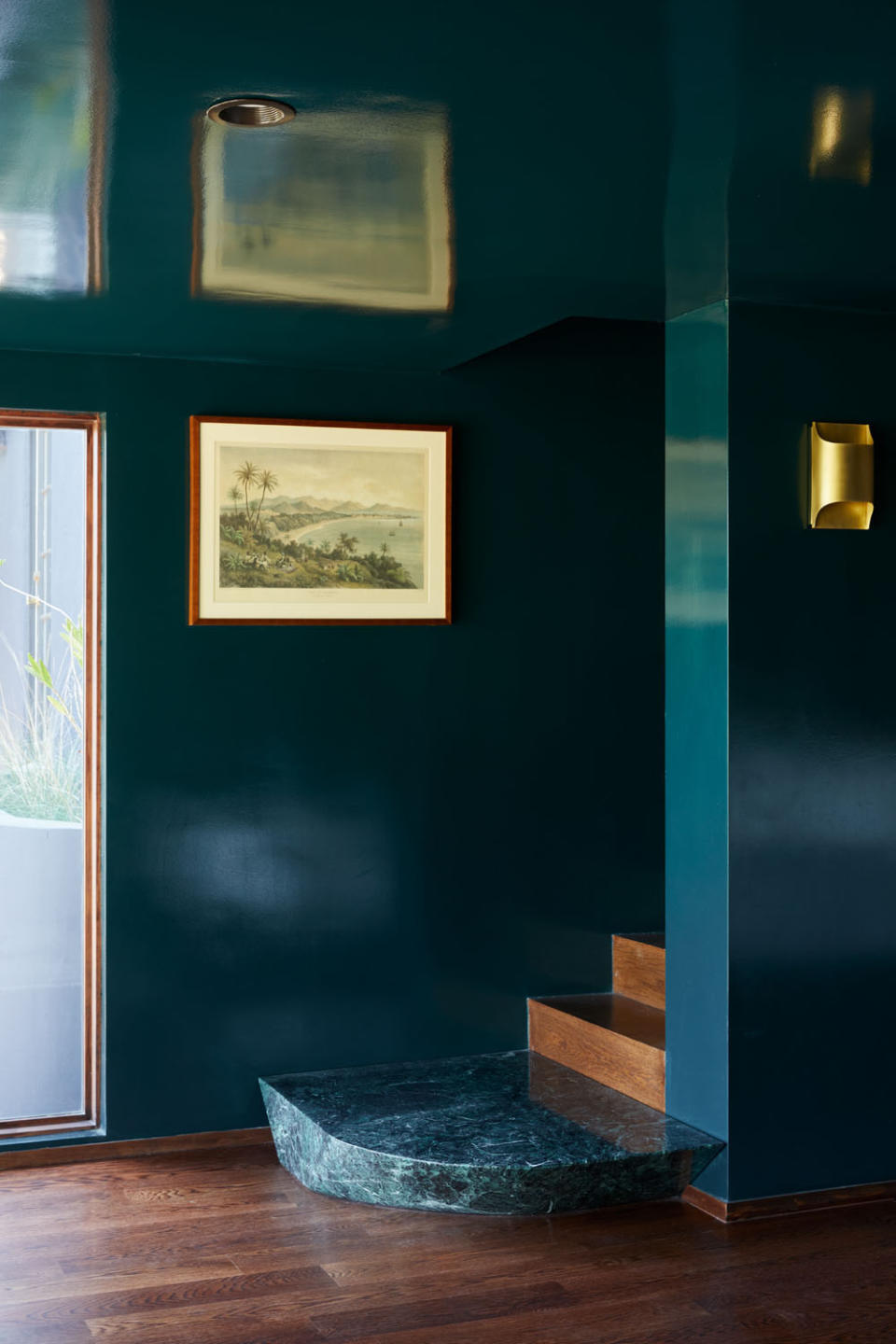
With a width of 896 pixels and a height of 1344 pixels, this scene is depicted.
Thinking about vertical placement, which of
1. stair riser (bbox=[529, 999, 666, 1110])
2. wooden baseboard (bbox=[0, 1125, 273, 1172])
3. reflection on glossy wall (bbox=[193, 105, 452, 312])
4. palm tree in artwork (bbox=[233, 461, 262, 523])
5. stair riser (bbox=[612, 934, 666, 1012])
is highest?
reflection on glossy wall (bbox=[193, 105, 452, 312])

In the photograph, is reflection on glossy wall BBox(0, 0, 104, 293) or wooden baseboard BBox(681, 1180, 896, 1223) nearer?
reflection on glossy wall BBox(0, 0, 104, 293)

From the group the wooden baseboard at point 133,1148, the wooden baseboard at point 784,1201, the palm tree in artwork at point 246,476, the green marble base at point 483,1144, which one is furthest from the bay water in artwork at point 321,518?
the wooden baseboard at point 784,1201

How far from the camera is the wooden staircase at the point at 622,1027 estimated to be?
4.52m

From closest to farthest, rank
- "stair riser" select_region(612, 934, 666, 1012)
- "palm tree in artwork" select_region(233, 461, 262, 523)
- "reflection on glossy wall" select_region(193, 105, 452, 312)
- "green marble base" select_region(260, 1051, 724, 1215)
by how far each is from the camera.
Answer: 1. "reflection on glossy wall" select_region(193, 105, 452, 312)
2. "green marble base" select_region(260, 1051, 724, 1215)
3. "palm tree in artwork" select_region(233, 461, 262, 523)
4. "stair riser" select_region(612, 934, 666, 1012)

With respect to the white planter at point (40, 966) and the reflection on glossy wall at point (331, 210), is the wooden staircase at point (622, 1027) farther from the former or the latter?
the reflection on glossy wall at point (331, 210)

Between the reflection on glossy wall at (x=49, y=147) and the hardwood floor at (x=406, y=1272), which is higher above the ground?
the reflection on glossy wall at (x=49, y=147)

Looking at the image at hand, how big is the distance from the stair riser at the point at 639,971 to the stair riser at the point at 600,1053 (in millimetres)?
325

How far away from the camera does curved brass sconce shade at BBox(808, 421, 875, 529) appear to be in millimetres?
4172

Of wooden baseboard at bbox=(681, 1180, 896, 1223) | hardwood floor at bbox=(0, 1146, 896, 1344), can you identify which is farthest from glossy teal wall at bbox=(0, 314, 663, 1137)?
wooden baseboard at bbox=(681, 1180, 896, 1223)

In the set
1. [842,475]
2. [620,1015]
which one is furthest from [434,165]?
[620,1015]

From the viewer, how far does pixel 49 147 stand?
287cm

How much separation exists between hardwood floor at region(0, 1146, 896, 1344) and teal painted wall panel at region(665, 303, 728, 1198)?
361 mm

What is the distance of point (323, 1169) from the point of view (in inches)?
168

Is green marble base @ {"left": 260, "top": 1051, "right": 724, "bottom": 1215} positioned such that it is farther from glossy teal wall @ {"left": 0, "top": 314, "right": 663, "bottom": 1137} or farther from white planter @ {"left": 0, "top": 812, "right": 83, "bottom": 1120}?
white planter @ {"left": 0, "top": 812, "right": 83, "bottom": 1120}
